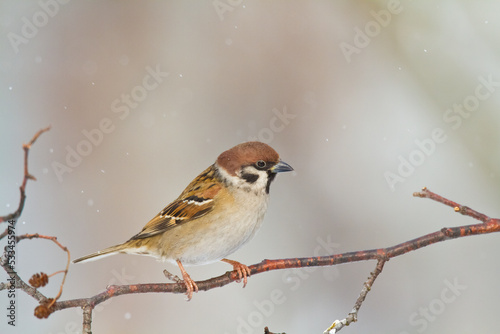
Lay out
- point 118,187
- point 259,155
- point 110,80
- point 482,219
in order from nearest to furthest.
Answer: point 482,219, point 259,155, point 118,187, point 110,80

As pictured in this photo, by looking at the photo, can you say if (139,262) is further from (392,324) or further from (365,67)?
(365,67)

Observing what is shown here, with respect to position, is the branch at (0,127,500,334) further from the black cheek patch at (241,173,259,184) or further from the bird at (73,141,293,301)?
the black cheek patch at (241,173,259,184)

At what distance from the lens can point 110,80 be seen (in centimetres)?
400

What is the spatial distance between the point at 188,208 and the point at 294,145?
5.33ft

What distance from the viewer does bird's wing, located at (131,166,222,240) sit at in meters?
2.17

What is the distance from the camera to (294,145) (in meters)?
3.70

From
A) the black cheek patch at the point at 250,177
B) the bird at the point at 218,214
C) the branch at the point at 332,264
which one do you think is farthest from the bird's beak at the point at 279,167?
the branch at the point at 332,264

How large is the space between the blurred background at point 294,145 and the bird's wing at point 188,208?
1.08 metres

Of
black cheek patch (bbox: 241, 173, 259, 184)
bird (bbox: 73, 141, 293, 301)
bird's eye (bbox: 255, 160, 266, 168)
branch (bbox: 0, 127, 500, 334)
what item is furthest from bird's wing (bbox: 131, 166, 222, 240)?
branch (bbox: 0, 127, 500, 334)

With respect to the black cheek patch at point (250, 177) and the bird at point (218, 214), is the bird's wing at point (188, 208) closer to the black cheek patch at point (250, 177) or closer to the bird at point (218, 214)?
the bird at point (218, 214)

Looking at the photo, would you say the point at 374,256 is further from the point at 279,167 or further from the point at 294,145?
the point at 294,145

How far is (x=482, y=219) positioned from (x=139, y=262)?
2.48m

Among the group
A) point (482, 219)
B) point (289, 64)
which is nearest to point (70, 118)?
point (289, 64)

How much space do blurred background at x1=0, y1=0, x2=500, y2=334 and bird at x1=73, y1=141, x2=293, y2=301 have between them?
1108 millimetres
